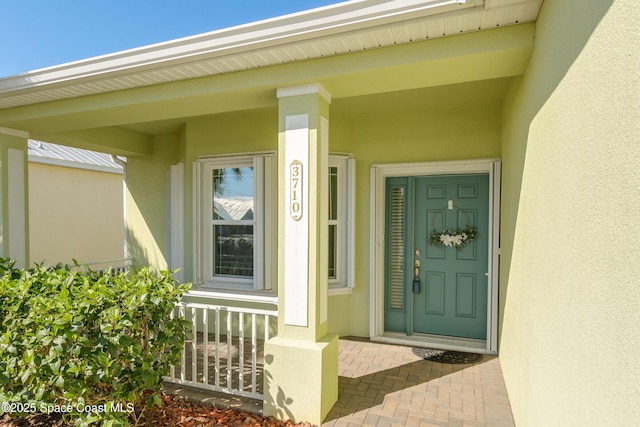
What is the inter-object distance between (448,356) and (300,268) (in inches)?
90.4

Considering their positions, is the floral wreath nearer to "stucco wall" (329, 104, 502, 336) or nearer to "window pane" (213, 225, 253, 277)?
"stucco wall" (329, 104, 502, 336)

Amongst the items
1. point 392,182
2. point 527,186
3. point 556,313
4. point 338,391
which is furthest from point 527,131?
point 338,391

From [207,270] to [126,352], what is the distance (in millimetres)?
2560

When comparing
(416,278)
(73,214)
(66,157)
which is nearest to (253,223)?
(416,278)

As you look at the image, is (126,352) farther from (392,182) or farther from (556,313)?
(392,182)

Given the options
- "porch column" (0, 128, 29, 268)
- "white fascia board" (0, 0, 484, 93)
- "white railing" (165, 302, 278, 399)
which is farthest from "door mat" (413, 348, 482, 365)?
"porch column" (0, 128, 29, 268)

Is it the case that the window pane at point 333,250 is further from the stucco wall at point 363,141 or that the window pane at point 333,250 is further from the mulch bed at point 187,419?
the mulch bed at point 187,419

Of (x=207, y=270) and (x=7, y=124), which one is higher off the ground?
(x=7, y=124)

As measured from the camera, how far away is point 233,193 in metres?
4.81

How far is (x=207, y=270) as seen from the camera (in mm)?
4879

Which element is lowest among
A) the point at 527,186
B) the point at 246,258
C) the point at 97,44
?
the point at 246,258

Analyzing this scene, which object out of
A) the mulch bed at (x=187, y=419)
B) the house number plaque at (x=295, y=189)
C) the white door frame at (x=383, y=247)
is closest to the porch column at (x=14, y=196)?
the mulch bed at (x=187, y=419)

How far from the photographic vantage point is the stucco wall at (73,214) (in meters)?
7.39

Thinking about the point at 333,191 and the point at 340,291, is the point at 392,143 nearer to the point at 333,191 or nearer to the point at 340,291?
the point at 333,191
